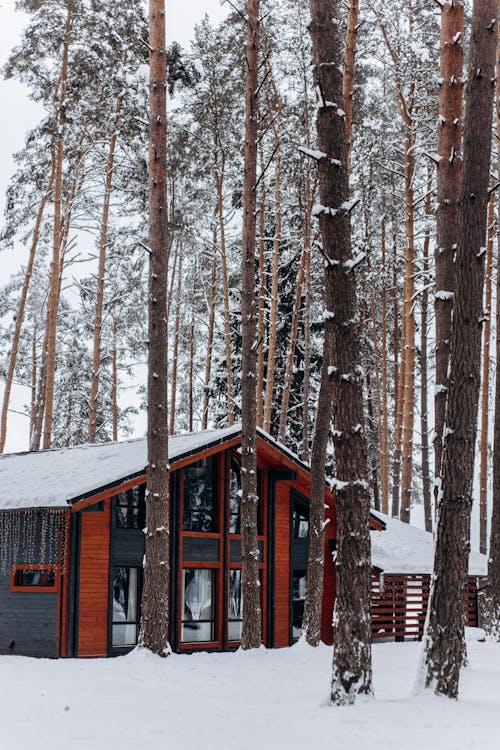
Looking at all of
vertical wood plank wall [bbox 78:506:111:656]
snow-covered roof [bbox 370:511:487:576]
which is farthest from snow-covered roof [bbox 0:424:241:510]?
snow-covered roof [bbox 370:511:487:576]

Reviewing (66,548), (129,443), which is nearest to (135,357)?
(129,443)

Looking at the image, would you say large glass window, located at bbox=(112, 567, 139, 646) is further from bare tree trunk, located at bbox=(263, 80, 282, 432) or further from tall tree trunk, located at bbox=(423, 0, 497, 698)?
tall tree trunk, located at bbox=(423, 0, 497, 698)

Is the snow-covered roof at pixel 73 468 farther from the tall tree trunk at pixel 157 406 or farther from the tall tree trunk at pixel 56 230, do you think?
the tall tree trunk at pixel 56 230

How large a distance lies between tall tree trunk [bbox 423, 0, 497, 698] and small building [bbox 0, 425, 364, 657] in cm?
678

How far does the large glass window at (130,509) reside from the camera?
598 inches

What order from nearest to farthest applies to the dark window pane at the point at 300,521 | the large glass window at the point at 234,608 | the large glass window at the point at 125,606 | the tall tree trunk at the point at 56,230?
the large glass window at the point at 125,606
the large glass window at the point at 234,608
the dark window pane at the point at 300,521
the tall tree trunk at the point at 56,230

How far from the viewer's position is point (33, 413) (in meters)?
29.4

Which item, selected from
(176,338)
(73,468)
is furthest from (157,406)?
(176,338)

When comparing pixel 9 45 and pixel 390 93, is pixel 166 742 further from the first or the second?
pixel 9 45

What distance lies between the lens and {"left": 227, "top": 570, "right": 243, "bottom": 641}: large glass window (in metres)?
16.3

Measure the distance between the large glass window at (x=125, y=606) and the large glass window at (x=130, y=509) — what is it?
73cm

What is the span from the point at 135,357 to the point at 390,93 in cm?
1344

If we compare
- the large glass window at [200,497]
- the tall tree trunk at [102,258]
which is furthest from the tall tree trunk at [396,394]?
the tall tree trunk at [102,258]

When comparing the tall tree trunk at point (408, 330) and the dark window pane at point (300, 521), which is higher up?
the tall tree trunk at point (408, 330)
